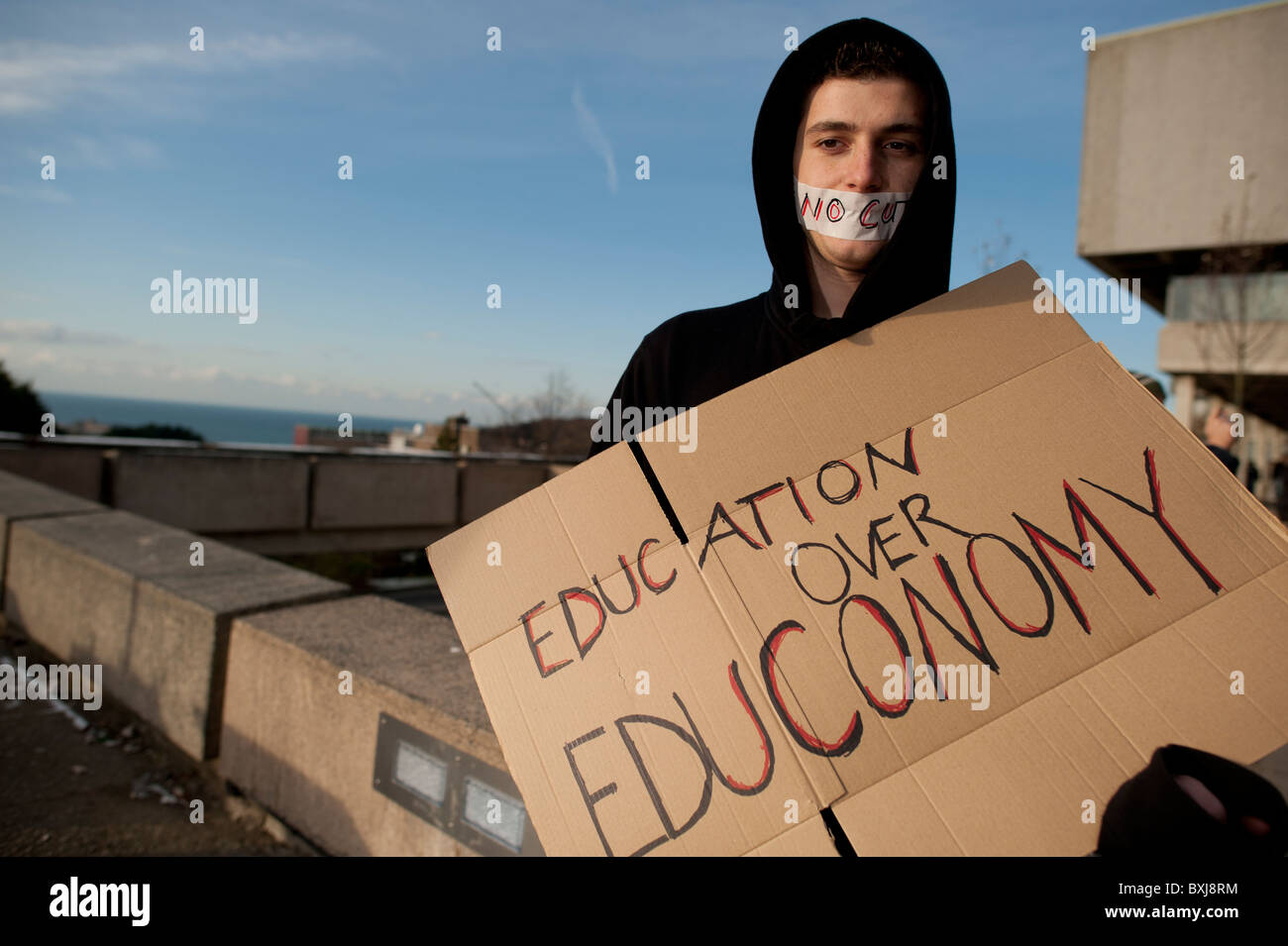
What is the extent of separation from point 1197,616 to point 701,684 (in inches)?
29.1

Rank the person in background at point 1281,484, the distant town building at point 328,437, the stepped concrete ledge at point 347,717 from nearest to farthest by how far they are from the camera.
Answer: the stepped concrete ledge at point 347,717, the person in background at point 1281,484, the distant town building at point 328,437

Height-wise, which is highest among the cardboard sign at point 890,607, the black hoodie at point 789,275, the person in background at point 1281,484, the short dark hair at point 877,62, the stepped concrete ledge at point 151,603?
the short dark hair at point 877,62

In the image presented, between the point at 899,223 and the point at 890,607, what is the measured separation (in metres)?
0.79

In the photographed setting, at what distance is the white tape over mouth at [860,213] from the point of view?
5.07 feet

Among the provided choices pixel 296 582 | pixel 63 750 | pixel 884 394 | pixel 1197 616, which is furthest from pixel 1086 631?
pixel 63 750

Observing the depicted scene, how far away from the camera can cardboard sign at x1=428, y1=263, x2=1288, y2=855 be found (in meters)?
1.09

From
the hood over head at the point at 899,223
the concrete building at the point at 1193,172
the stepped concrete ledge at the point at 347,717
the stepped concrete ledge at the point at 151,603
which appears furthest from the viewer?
the concrete building at the point at 1193,172

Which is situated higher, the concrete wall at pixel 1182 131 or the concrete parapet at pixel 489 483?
the concrete wall at pixel 1182 131

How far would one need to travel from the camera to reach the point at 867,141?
60.8 inches

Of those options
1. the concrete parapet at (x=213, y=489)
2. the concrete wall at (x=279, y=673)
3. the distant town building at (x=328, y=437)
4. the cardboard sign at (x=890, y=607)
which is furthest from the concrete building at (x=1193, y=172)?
the distant town building at (x=328, y=437)

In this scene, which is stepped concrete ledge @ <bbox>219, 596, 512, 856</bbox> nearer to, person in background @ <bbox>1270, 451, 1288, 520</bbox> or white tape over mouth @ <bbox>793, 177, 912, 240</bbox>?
white tape over mouth @ <bbox>793, 177, 912, 240</bbox>

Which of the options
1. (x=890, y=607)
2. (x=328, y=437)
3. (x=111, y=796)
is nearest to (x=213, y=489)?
(x=111, y=796)

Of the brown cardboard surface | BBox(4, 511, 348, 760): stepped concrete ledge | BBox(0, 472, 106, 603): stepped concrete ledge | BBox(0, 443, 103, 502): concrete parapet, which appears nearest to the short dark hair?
the brown cardboard surface

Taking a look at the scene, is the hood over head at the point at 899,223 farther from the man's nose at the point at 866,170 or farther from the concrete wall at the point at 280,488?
the concrete wall at the point at 280,488
